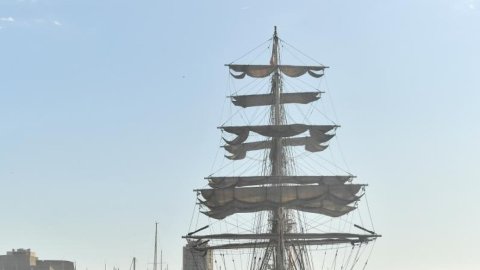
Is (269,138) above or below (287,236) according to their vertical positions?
above

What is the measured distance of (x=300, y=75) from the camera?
8594cm

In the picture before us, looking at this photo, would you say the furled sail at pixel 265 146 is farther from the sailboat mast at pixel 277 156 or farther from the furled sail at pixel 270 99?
the furled sail at pixel 270 99

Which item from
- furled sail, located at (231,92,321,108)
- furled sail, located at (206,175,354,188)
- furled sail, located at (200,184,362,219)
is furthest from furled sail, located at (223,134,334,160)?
furled sail, located at (200,184,362,219)

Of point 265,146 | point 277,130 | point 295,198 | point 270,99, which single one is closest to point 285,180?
point 295,198

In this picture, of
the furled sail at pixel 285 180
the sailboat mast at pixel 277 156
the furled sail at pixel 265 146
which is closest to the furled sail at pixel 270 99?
the sailboat mast at pixel 277 156

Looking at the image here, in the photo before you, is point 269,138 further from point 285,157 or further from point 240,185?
point 240,185

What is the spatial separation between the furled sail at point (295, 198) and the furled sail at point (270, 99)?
1193 cm

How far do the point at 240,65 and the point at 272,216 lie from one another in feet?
54.9

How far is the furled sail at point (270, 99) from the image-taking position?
84938 mm

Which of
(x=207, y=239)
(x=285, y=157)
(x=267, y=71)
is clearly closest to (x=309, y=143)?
(x=285, y=157)

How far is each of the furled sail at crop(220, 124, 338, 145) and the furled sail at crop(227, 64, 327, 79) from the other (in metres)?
6.51

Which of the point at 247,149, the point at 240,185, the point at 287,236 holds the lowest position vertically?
the point at 287,236

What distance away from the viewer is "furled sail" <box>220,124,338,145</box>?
258 ft

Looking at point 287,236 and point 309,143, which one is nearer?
point 287,236
